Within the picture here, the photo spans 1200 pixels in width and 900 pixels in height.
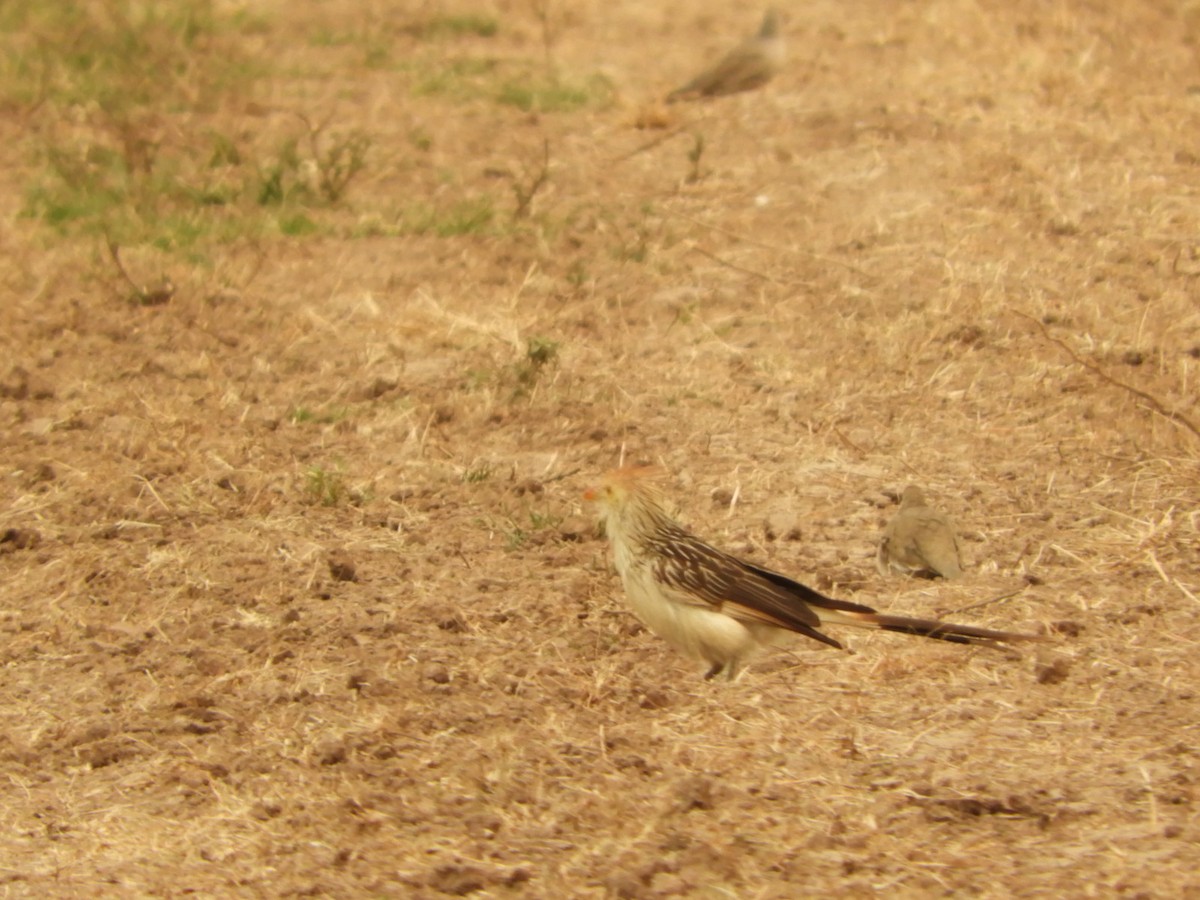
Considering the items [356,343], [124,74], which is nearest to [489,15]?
[124,74]

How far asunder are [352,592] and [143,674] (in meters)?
0.69

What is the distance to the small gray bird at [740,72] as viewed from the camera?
982 centimetres

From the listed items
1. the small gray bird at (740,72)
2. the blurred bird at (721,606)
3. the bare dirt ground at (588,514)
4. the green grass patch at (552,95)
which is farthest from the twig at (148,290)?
the small gray bird at (740,72)

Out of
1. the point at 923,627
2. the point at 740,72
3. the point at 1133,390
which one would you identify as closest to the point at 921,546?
the point at 923,627

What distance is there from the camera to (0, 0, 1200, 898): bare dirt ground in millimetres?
3900

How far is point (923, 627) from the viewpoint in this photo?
4.56 m

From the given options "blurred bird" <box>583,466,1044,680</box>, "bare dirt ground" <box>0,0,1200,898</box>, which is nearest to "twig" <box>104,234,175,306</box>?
"bare dirt ground" <box>0,0,1200,898</box>

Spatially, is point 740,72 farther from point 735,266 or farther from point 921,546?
point 921,546

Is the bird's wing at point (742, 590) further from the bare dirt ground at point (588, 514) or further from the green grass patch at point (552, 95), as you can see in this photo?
the green grass patch at point (552, 95)

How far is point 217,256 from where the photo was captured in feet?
24.5

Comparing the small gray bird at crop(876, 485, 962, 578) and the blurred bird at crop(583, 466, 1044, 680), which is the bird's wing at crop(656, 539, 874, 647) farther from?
the small gray bird at crop(876, 485, 962, 578)

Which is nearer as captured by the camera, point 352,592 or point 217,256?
point 352,592

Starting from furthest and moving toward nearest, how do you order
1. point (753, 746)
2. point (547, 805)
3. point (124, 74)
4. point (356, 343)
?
point (124, 74) < point (356, 343) < point (753, 746) < point (547, 805)

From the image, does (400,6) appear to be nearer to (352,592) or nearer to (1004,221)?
(1004,221)
